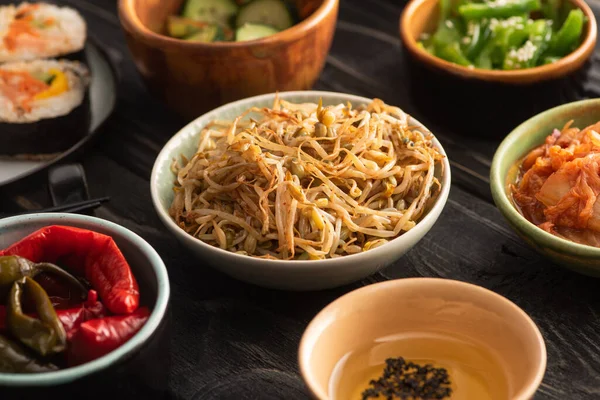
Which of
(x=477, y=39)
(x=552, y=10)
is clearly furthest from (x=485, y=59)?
(x=552, y=10)

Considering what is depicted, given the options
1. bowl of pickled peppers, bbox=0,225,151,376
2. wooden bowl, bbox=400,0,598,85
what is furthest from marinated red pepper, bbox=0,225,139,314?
wooden bowl, bbox=400,0,598,85

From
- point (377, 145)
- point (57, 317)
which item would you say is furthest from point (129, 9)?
point (57, 317)

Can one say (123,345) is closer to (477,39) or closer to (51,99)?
(51,99)

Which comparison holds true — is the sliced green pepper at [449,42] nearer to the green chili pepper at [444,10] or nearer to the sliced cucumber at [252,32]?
the green chili pepper at [444,10]

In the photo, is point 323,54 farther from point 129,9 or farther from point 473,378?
point 473,378

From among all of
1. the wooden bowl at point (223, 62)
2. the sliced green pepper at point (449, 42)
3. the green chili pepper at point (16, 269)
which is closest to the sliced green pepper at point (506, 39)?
the sliced green pepper at point (449, 42)
